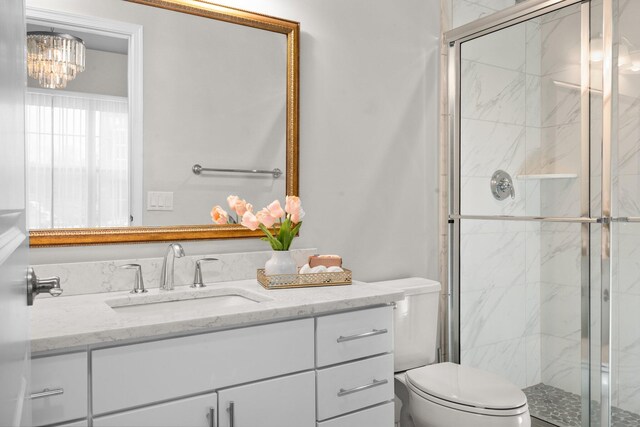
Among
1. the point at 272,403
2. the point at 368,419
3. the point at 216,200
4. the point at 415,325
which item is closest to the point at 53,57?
the point at 216,200

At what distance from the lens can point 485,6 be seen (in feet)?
9.07

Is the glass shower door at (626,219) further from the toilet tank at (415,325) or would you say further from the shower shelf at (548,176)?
the toilet tank at (415,325)

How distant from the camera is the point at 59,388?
120 centimetres

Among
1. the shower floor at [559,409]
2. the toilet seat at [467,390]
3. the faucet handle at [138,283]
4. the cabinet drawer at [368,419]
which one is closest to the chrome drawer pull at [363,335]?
the cabinet drawer at [368,419]

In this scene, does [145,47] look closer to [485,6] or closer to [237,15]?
[237,15]

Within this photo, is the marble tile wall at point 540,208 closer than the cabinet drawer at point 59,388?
No

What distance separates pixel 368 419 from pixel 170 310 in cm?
77

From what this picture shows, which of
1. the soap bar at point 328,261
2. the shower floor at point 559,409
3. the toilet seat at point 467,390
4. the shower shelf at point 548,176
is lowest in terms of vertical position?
the shower floor at point 559,409

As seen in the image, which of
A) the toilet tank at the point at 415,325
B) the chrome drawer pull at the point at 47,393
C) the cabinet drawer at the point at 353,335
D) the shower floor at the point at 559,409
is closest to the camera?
Answer: the chrome drawer pull at the point at 47,393

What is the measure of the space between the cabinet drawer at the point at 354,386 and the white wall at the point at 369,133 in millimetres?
684

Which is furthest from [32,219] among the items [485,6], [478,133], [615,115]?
[485,6]

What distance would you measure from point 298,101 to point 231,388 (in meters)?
1.25

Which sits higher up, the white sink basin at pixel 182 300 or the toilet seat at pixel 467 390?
the white sink basin at pixel 182 300

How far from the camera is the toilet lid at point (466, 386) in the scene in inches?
70.4
